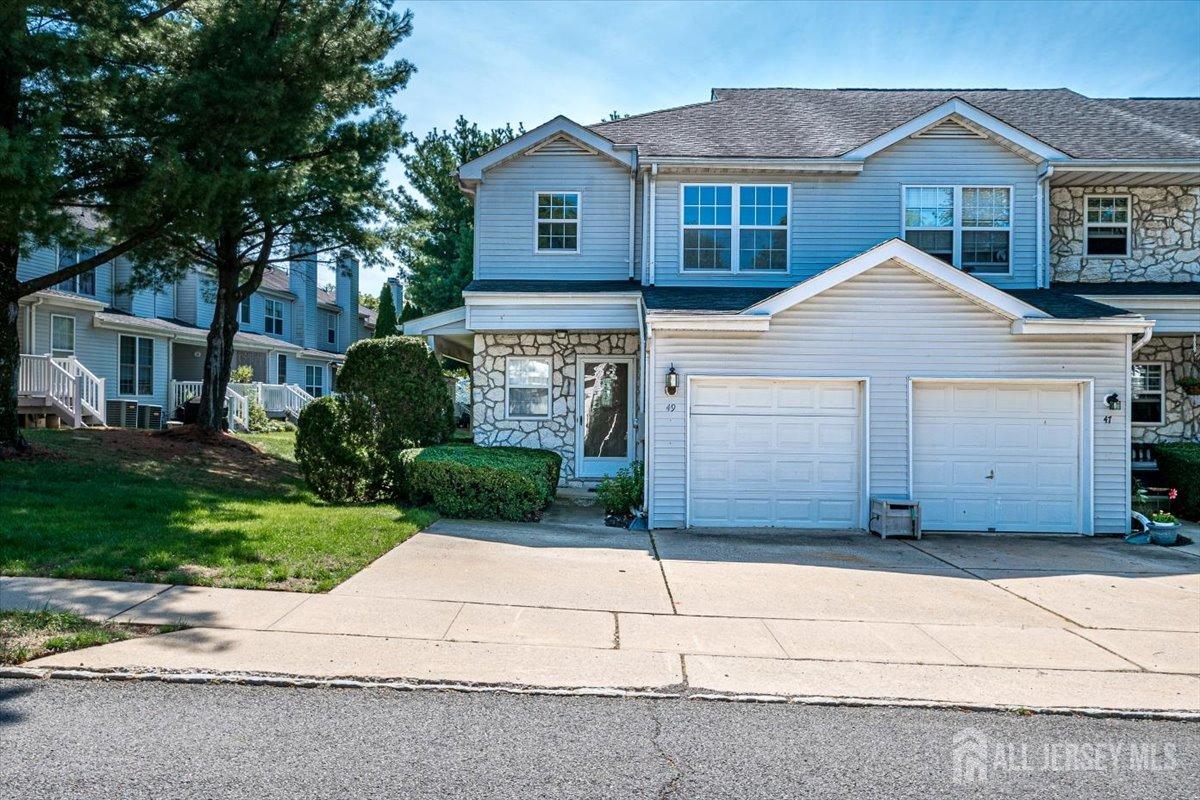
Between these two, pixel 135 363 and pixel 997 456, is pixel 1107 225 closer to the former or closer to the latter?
pixel 997 456

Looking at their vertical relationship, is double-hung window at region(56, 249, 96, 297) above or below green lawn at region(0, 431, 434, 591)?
above

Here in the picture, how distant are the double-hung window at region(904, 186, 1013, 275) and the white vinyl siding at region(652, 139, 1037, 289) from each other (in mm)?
148

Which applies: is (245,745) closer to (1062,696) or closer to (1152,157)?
(1062,696)

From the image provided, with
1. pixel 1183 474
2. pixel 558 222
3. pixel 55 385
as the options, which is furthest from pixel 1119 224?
pixel 55 385

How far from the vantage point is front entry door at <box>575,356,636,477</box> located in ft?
46.5

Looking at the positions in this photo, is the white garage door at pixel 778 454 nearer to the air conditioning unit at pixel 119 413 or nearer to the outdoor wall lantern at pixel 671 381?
the outdoor wall lantern at pixel 671 381

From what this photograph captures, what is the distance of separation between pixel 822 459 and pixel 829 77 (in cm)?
1338

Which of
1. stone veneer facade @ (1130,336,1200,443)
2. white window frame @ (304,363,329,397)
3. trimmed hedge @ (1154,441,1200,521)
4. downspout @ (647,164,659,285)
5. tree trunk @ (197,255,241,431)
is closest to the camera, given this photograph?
trimmed hedge @ (1154,441,1200,521)

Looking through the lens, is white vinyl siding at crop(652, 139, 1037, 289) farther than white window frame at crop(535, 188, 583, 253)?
No

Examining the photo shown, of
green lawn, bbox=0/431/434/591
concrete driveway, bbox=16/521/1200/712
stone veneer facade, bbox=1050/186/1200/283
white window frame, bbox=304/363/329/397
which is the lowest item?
concrete driveway, bbox=16/521/1200/712

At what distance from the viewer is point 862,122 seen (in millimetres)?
15156

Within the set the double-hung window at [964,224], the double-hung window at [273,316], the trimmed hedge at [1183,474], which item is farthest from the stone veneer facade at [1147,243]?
the double-hung window at [273,316]

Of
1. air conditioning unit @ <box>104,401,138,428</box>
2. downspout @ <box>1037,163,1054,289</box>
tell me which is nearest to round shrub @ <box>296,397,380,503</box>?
downspout @ <box>1037,163,1054,289</box>

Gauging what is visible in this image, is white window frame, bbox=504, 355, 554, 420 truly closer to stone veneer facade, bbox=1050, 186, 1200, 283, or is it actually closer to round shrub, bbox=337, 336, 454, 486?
round shrub, bbox=337, 336, 454, 486
